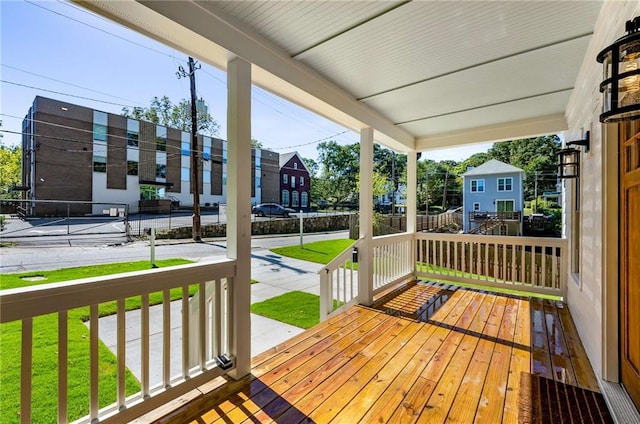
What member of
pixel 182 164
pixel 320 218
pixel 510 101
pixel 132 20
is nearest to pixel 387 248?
pixel 510 101

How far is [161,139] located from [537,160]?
16.3 meters

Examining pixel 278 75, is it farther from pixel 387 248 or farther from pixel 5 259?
pixel 387 248

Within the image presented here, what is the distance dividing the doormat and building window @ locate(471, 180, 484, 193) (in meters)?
15.1

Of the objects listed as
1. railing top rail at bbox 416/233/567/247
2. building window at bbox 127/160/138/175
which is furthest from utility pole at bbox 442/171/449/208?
building window at bbox 127/160/138/175

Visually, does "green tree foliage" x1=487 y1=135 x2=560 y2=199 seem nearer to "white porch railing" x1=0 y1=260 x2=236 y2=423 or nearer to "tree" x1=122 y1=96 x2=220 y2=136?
"tree" x1=122 y1=96 x2=220 y2=136

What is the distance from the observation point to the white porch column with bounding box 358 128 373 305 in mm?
4012

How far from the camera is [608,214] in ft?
6.82

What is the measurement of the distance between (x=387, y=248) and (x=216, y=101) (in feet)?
10.8

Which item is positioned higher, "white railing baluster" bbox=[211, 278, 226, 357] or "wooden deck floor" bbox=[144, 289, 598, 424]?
"white railing baluster" bbox=[211, 278, 226, 357]

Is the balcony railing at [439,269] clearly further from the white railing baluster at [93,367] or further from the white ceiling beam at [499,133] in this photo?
the white railing baluster at [93,367]

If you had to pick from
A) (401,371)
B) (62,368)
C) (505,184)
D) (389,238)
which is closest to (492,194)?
(505,184)

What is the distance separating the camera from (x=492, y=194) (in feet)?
48.9

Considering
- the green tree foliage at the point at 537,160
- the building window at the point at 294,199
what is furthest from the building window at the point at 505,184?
the building window at the point at 294,199

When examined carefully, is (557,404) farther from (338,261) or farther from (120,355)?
(120,355)
